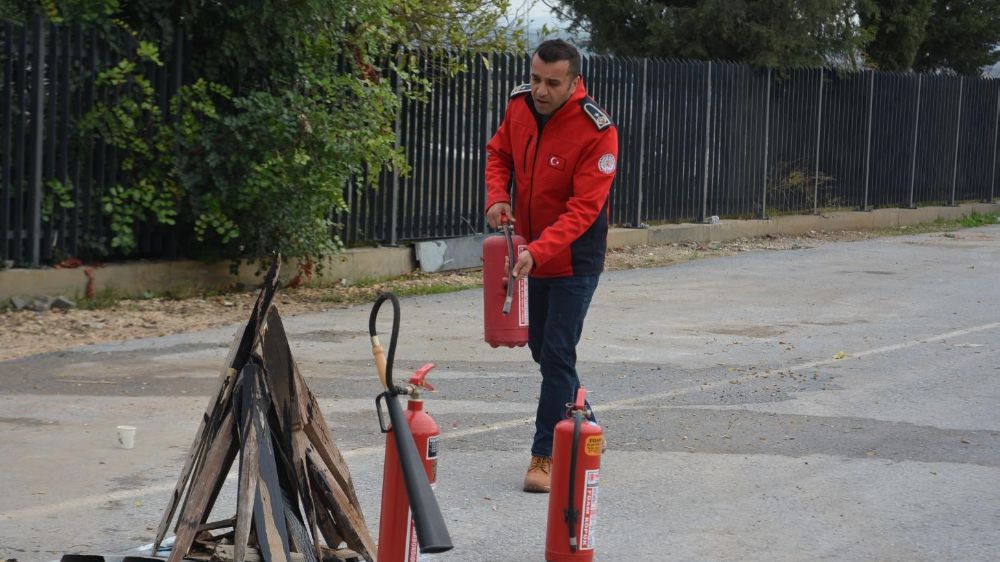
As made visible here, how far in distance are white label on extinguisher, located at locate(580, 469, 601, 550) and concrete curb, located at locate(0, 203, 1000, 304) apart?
6.66 m

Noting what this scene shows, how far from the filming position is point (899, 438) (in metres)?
7.44

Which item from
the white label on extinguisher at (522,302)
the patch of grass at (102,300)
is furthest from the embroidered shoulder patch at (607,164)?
the patch of grass at (102,300)

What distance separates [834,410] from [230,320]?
15.8 ft

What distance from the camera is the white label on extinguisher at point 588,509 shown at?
5039 millimetres

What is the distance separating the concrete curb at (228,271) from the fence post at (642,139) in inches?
11.8

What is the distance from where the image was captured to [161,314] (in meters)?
10.7

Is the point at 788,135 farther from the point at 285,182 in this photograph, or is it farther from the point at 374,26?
the point at 285,182

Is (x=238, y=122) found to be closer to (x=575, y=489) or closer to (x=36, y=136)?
(x=36, y=136)

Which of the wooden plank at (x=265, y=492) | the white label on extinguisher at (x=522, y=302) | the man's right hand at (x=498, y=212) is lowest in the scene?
the wooden plank at (x=265, y=492)

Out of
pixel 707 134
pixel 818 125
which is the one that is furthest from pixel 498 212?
pixel 818 125

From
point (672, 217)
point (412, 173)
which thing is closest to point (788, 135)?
point (672, 217)

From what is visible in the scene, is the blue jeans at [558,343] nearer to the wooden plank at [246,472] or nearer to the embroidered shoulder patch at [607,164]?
the embroidered shoulder patch at [607,164]

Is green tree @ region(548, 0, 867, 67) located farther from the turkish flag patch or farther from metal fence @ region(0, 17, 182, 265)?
the turkish flag patch

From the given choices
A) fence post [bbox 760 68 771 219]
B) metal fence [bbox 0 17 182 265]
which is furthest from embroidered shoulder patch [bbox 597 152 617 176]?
fence post [bbox 760 68 771 219]
